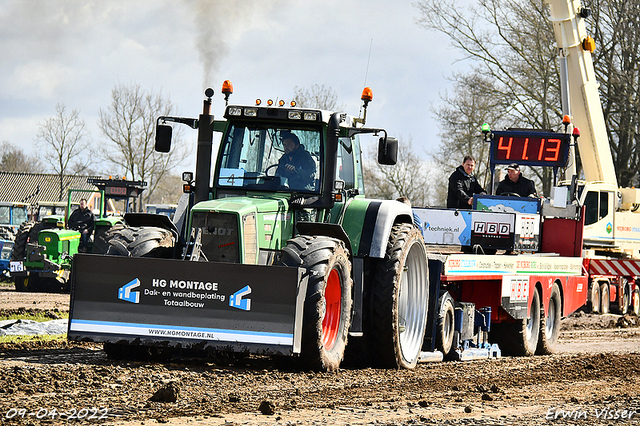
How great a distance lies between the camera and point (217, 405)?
608 cm

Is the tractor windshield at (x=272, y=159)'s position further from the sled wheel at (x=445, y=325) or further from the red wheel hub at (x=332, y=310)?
the sled wheel at (x=445, y=325)

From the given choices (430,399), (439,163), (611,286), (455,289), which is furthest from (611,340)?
(439,163)

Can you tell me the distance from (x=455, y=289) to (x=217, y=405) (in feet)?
18.3

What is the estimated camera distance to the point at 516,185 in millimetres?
14734

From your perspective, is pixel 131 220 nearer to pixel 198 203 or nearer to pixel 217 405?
pixel 198 203

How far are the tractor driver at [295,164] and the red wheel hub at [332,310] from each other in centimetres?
118

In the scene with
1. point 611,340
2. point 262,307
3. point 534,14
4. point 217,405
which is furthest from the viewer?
point 534,14

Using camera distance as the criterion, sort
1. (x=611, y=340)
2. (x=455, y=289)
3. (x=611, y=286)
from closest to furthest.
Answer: (x=455, y=289) < (x=611, y=340) < (x=611, y=286)

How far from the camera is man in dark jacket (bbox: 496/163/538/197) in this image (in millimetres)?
14648

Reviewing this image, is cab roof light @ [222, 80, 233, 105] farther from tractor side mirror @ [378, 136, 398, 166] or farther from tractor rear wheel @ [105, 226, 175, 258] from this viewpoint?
tractor side mirror @ [378, 136, 398, 166]

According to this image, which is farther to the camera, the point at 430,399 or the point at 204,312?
the point at 204,312

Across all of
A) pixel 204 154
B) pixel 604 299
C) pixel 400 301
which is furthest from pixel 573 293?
pixel 204 154

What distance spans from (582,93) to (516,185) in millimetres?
8254

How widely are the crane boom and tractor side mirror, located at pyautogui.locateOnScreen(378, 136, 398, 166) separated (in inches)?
570
